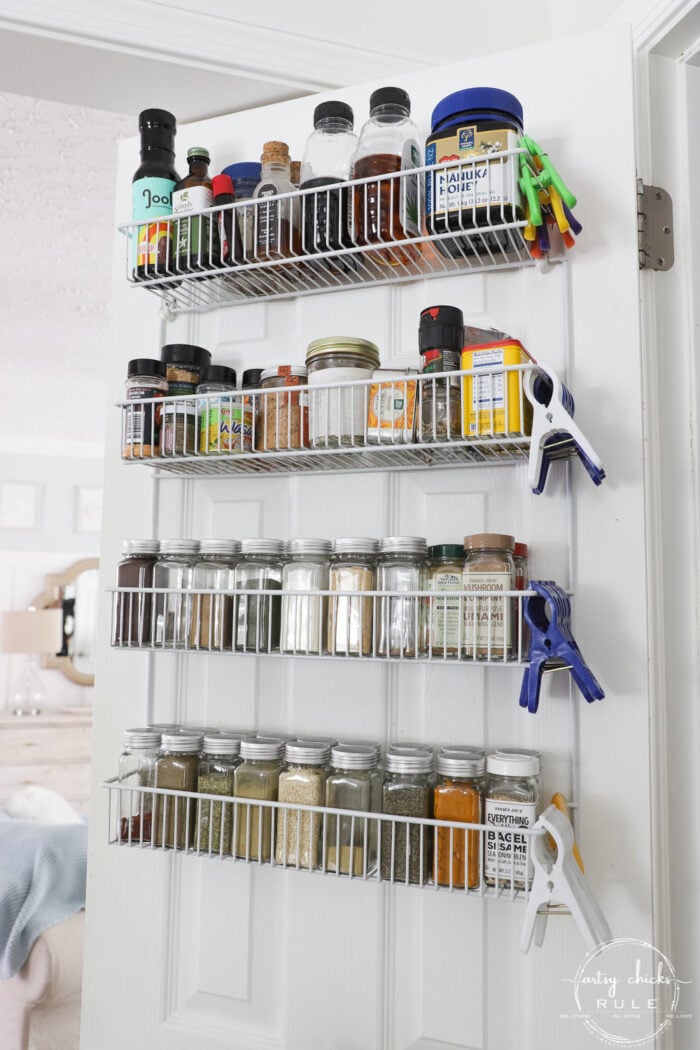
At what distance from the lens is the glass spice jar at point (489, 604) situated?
0.97m

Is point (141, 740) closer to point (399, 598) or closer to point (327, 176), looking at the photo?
point (399, 598)

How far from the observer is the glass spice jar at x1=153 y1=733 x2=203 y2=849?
112 cm

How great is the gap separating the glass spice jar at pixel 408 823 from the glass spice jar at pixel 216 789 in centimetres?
22

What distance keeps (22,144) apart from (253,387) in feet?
4.84

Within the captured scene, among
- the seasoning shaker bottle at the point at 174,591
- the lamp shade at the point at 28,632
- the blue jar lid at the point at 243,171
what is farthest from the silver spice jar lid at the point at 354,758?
the lamp shade at the point at 28,632

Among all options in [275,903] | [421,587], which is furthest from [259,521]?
[275,903]

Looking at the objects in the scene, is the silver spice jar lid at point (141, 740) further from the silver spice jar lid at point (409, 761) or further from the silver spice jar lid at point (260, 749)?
the silver spice jar lid at point (409, 761)

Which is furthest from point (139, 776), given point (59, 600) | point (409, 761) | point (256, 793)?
point (59, 600)

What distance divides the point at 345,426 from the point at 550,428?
0.26 m

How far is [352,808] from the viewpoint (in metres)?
1.06

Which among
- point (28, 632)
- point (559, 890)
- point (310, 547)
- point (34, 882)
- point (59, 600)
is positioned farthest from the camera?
point (59, 600)

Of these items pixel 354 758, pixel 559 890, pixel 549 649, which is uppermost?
pixel 549 649

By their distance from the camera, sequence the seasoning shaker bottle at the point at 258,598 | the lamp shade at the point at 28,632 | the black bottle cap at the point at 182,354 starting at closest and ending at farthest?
1. the seasoning shaker bottle at the point at 258,598
2. the black bottle cap at the point at 182,354
3. the lamp shade at the point at 28,632

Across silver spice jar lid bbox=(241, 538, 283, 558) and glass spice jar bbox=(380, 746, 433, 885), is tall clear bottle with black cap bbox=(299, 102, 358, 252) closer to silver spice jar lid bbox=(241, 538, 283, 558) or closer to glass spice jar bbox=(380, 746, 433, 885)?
silver spice jar lid bbox=(241, 538, 283, 558)
